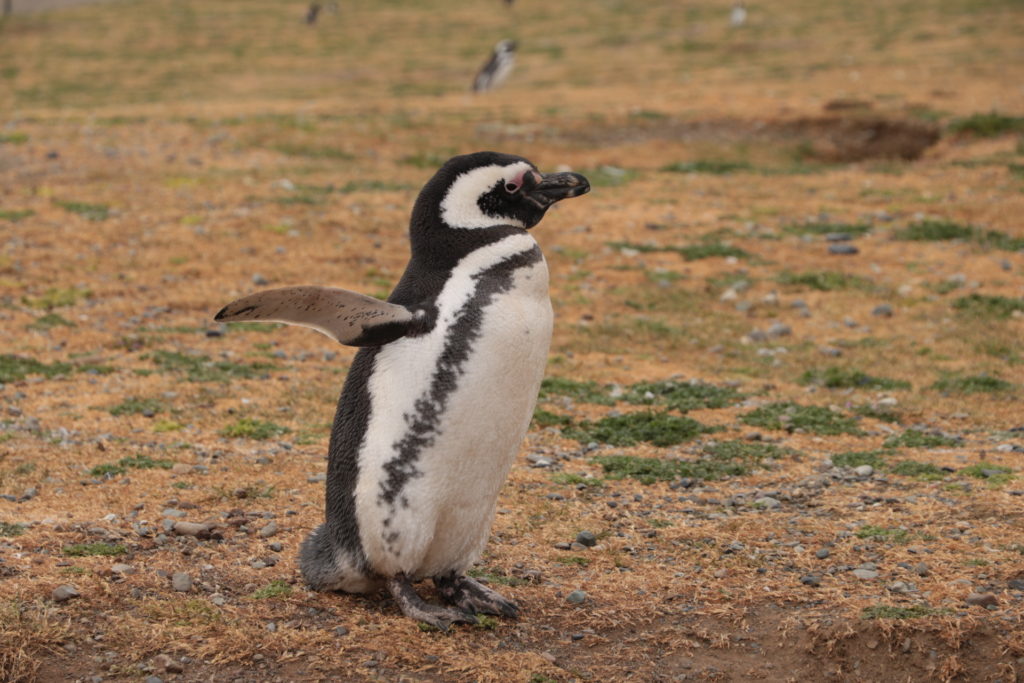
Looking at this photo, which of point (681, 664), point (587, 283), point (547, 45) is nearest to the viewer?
point (681, 664)

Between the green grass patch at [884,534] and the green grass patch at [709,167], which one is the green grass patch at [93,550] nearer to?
the green grass patch at [884,534]

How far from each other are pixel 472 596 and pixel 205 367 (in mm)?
4707

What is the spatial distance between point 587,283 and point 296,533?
683 cm

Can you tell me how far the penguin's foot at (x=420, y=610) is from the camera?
4738 millimetres

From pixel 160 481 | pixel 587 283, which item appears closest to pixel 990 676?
pixel 160 481

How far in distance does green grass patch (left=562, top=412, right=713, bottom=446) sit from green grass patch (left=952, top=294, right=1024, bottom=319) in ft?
14.2

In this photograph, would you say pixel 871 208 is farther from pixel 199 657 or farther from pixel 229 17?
pixel 229 17

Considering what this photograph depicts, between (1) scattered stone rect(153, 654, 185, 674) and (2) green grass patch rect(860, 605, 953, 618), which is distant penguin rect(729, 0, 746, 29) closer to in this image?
(2) green grass patch rect(860, 605, 953, 618)

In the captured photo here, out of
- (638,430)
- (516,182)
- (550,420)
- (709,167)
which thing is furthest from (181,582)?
(709,167)

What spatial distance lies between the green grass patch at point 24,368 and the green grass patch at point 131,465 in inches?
90.9

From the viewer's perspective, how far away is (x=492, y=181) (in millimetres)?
4840

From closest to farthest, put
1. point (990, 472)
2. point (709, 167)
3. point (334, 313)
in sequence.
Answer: point (334, 313) < point (990, 472) < point (709, 167)

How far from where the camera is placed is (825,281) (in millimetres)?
11859

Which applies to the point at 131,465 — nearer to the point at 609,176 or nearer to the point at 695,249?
the point at 695,249
